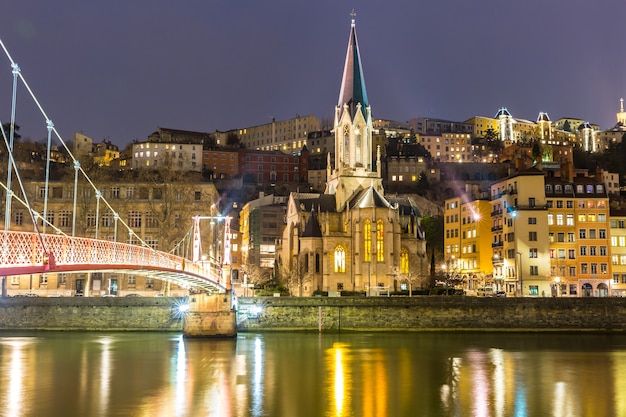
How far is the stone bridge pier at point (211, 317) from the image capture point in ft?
174

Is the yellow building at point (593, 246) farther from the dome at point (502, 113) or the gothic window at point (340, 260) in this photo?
the dome at point (502, 113)

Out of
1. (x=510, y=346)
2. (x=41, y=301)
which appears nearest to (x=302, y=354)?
(x=510, y=346)

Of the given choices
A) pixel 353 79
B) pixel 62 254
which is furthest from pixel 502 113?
pixel 62 254

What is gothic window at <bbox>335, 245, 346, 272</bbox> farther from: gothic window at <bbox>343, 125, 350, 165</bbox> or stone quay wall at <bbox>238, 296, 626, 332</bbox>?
stone quay wall at <bbox>238, 296, 626, 332</bbox>

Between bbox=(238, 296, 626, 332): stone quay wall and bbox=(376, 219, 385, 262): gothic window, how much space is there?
49.6 ft

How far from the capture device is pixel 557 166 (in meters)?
98.6

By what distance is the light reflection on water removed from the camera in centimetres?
2900

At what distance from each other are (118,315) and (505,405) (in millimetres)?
36454

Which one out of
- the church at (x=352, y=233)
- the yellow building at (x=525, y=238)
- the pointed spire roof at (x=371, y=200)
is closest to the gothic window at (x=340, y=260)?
the church at (x=352, y=233)

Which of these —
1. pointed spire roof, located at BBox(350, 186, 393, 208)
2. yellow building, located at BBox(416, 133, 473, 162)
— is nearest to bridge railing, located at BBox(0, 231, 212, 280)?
pointed spire roof, located at BBox(350, 186, 393, 208)

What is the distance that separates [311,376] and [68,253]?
568 inches

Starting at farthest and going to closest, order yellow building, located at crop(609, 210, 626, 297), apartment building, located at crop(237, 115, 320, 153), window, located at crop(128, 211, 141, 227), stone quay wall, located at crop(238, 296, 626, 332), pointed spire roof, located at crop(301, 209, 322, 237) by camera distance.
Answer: apartment building, located at crop(237, 115, 320, 153), window, located at crop(128, 211, 141, 227), pointed spire roof, located at crop(301, 209, 322, 237), yellow building, located at crop(609, 210, 626, 297), stone quay wall, located at crop(238, 296, 626, 332)

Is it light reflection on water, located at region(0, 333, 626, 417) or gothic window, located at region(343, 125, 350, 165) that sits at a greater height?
gothic window, located at region(343, 125, 350, 165)

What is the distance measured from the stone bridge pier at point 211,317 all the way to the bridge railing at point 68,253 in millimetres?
13453
